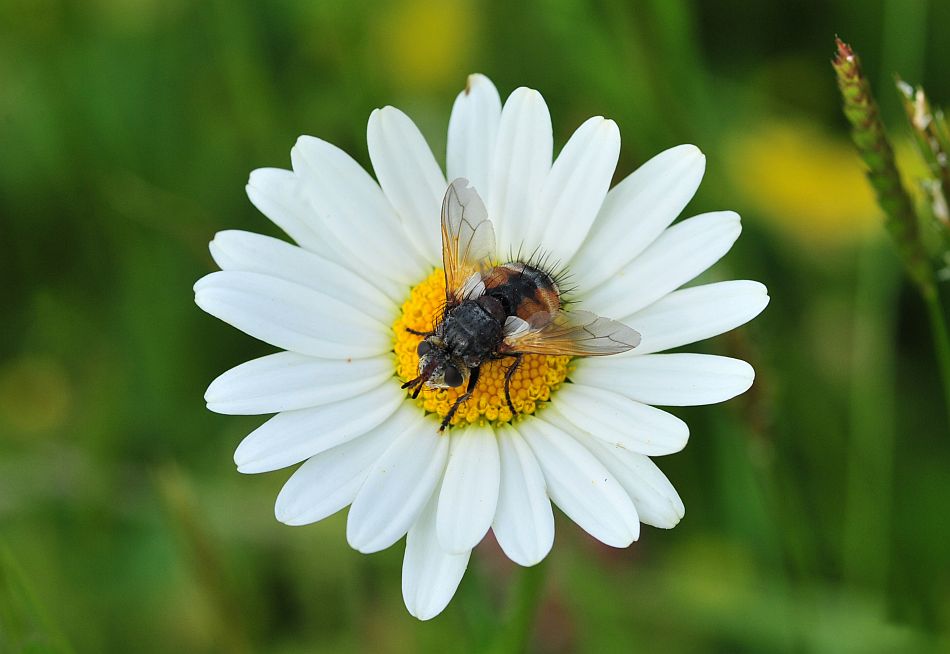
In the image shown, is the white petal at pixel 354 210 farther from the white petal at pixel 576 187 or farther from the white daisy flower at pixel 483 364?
the white petal at pixel 576 187

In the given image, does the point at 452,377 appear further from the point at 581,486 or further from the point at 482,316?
the point at 581,486

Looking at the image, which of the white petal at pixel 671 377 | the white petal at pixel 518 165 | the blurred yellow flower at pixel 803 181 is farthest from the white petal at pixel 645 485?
the blurred yellow flower at pixel 803 181

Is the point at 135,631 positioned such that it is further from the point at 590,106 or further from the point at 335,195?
the point at 590,106

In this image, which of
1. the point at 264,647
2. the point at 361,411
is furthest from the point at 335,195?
the point at 264,647

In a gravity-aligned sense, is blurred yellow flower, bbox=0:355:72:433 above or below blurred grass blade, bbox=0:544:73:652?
above

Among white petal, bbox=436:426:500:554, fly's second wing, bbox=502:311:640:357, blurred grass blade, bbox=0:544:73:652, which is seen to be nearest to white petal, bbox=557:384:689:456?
fly's second wing, bbox=502:311:640:357

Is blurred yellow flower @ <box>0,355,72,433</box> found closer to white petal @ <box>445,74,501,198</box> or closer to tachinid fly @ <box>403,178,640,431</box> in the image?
tachinid fly @ <box>403,178,640,431</box>
